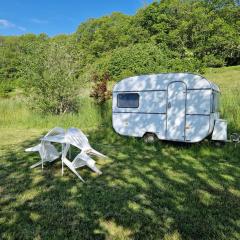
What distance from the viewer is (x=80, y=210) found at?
407 cm

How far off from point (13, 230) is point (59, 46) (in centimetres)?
1318

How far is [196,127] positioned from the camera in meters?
8.51

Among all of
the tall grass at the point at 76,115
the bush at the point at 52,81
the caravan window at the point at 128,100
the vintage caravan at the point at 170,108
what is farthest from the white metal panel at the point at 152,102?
the bush at the point at 52,81

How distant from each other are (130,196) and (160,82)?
528 centimetres

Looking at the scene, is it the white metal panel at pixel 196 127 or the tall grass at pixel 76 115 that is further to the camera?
the tall grass at pixel 76 115

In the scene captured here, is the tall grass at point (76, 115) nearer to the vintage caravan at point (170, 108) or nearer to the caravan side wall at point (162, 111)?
the vintage caravan at point (170, 108)

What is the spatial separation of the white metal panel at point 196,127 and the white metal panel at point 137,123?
801 millimetres

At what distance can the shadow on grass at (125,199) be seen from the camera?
3.50 metres

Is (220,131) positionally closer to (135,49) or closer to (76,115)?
(76,115)

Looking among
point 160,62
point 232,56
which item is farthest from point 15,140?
point 232,56

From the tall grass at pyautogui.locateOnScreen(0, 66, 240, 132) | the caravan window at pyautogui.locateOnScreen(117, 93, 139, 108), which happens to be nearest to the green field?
the caravan window at pyautogui.locateOnScreen(117, 93, 139, 108)

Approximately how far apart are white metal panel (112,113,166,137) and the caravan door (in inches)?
9.4

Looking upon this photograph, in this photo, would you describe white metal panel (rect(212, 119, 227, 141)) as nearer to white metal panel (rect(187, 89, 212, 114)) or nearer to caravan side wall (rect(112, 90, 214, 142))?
caravan side wall (rect(112, 90, 214, 142))

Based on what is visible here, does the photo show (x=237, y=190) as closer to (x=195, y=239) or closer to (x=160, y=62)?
(x=195, y=239)
